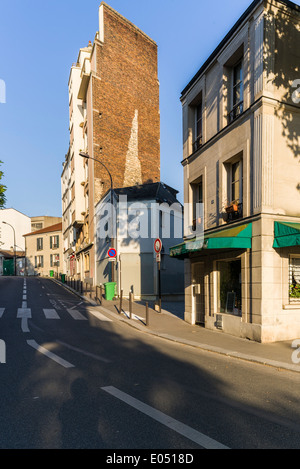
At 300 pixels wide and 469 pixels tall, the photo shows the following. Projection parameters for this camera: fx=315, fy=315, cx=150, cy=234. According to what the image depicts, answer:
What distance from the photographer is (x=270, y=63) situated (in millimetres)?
8820

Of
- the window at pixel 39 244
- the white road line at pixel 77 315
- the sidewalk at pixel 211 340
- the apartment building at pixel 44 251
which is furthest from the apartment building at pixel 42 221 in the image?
the sidewalk at pixel 211 340

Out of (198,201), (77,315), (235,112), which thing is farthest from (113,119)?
(77,315)

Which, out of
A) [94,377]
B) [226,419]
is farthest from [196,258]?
[226,419]

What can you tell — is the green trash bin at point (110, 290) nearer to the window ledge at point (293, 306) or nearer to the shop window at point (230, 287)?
the shop window at point (230, 287)

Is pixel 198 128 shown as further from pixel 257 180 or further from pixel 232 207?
pixel 257 180

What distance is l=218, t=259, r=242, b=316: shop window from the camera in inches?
379

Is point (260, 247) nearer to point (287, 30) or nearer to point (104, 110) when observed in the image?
point (287, 30)

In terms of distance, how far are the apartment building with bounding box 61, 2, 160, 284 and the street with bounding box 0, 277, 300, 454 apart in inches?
827

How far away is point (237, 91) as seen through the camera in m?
10.4

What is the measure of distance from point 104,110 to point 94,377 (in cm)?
2684

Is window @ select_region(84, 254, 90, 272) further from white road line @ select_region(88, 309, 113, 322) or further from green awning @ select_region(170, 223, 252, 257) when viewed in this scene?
green awning @ select_region(170, 223, 252, 257)

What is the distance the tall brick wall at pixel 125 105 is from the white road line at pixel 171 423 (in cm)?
2399

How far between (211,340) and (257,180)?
15.3 ft

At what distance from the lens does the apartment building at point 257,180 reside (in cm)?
850
